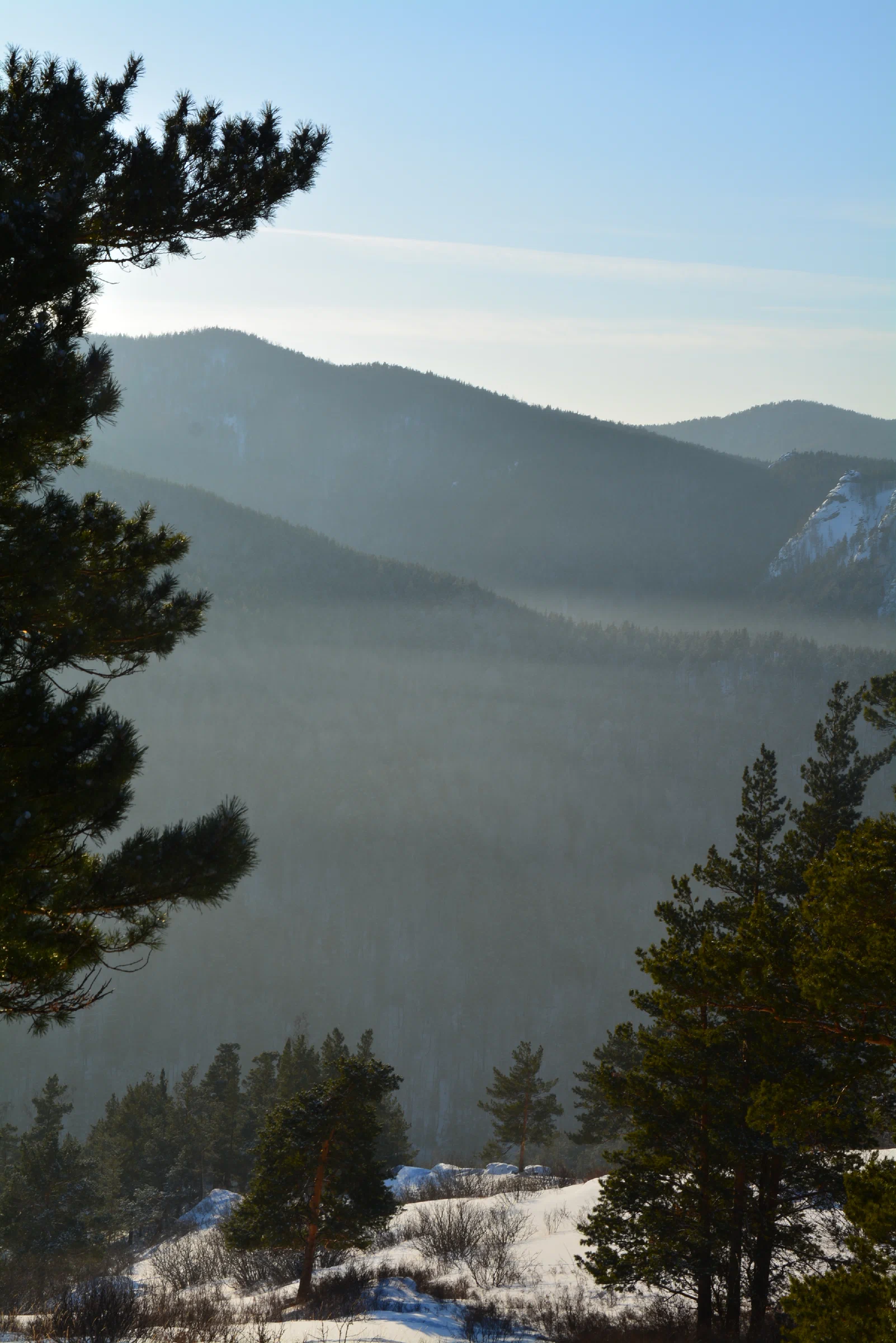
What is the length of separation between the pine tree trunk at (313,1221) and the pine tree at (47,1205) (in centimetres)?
1655

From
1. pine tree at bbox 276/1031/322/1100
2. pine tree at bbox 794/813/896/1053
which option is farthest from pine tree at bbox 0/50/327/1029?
pine tree at bbox 276/1031/322/1100

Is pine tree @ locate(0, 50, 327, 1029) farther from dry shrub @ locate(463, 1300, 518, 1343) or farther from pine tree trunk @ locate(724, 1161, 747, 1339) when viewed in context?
pine tree trunk @ locate(724, 1161, 747, 1339)

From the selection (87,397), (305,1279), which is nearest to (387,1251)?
(305,1279)

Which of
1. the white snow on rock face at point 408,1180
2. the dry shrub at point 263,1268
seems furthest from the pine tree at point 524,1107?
the dry shrub at point 263,1268

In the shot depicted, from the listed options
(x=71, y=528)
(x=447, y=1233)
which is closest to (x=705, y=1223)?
(x=447, y=1233)

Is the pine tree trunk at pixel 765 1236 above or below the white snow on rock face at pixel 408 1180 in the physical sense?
above

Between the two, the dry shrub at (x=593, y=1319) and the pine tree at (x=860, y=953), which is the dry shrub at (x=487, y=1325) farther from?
the pine tree at (x=860, y=953)

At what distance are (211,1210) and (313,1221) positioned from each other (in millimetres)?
18416

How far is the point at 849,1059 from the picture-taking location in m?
7.34

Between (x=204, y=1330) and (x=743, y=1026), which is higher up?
(x=743, y=1026)

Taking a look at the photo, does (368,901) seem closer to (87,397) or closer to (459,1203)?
(459,1203)

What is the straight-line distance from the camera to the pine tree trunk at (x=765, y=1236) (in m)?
11.1

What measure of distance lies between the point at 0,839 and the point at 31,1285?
25.5m

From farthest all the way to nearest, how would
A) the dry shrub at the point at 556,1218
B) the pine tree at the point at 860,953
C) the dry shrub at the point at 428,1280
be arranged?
1. the dry shrub at the point at 556,1218
2. the dry shrub at the point at 428,1280
3. the pine tree at the point at 860,953
